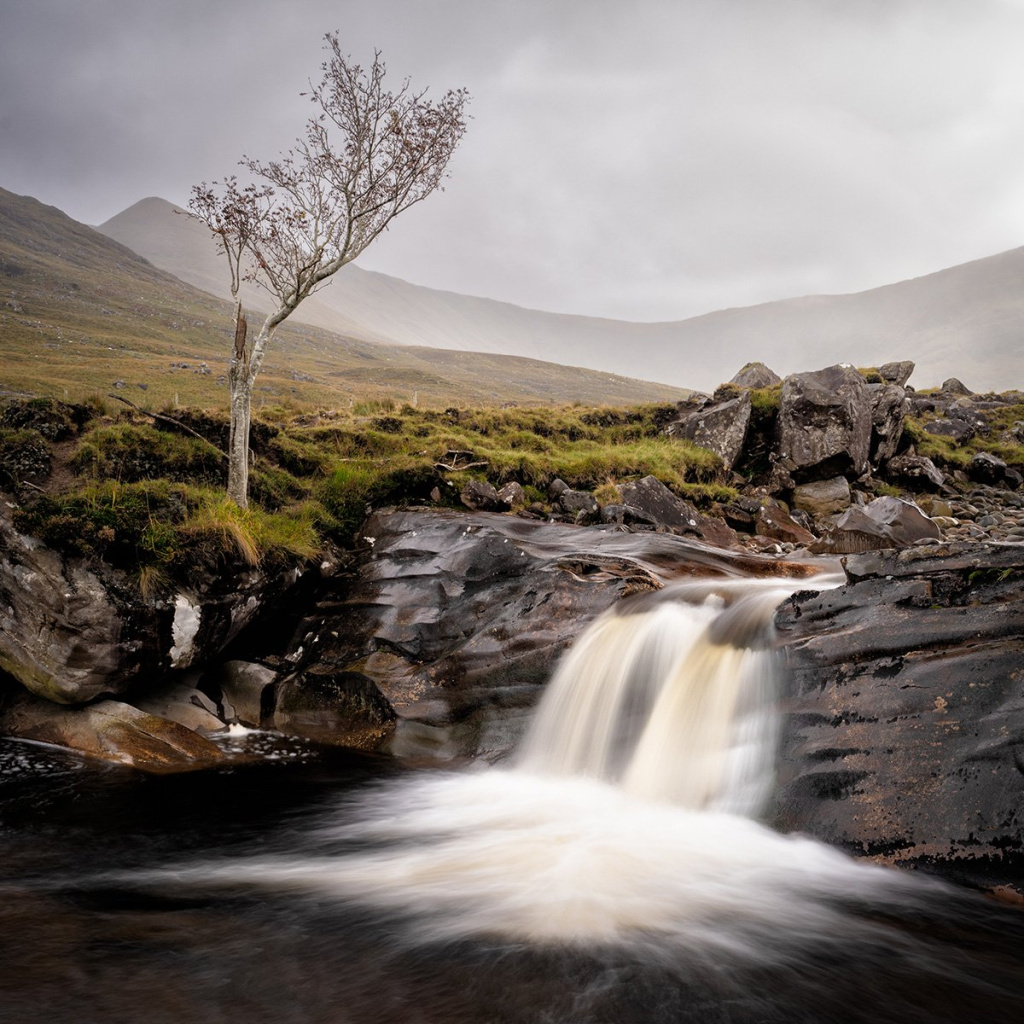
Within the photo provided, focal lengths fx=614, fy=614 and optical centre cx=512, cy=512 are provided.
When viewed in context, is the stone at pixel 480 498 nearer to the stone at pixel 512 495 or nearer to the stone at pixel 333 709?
the stone at pixel 512 495

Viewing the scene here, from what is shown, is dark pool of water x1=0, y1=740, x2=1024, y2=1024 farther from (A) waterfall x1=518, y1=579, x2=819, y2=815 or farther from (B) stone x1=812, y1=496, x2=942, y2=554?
(B) stone x1=812, y1=496, x2=942, y2=554

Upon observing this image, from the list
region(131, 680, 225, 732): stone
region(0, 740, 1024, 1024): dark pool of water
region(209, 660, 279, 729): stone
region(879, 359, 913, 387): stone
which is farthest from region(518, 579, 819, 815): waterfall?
region(879, 359, 913, 387): stone

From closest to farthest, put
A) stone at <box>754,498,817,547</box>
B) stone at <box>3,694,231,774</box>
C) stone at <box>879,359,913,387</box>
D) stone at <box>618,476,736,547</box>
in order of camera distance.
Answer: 1. stone at <box>3,694,231,774</box>
2. stone at <box>618,476,736,547</box>
3. stone at <box>754,498,817,547</box>
4. stone at <box>879,359,913,387</box>

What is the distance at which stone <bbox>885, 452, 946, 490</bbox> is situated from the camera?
68.3 feet

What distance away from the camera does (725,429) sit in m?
21.3

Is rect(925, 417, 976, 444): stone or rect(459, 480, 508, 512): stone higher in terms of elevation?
rect(925, 417, 976, 444): stone

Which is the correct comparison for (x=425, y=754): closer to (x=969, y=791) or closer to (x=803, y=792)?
(x=803, y=792)

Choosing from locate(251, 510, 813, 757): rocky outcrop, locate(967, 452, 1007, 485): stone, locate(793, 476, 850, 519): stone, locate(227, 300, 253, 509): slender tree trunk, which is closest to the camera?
locate(251, 510, 813, 757): rocky outcrop

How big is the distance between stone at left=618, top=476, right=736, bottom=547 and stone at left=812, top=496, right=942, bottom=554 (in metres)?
2.52

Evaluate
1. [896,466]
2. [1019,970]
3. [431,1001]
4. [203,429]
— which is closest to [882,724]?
[1019,970]

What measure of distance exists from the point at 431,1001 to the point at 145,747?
→ 5924mm

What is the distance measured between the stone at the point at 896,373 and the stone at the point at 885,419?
301 inches

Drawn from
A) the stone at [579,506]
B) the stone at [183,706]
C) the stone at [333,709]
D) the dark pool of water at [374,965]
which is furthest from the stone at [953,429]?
the stone at [183,706]

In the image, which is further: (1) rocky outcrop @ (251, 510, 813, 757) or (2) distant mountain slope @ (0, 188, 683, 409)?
(2) distant mountain slope @ (0, 188, 683, 409)
